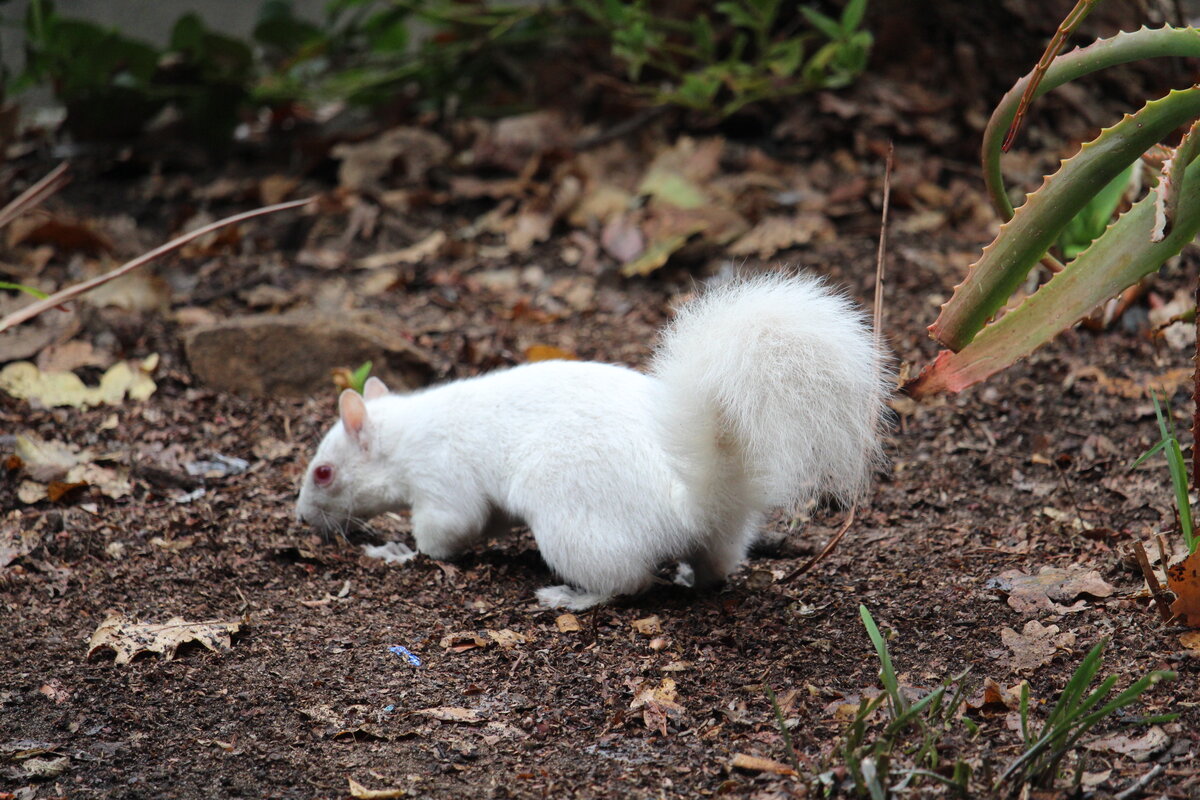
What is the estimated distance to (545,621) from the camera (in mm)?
3055

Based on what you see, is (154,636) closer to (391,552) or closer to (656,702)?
(391,552)

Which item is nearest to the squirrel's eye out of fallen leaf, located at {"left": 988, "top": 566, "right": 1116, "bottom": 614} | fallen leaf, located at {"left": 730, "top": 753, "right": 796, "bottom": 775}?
fallen leaf, located at {"left": 730, "top": 753, "right": 796, "bottom": 775}

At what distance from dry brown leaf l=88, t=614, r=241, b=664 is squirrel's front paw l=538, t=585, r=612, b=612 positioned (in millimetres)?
831

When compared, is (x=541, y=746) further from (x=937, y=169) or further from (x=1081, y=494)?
(x=937, y=169)

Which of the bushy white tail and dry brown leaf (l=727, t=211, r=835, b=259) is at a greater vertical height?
the bushy white tail

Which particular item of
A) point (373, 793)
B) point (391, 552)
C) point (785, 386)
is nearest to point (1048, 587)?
point (785, 386)

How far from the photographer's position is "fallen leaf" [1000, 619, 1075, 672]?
253cm

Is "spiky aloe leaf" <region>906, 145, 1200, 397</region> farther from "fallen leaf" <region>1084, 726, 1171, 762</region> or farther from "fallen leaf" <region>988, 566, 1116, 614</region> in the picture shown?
"fallen leaf" <region>988, 566, 1116, 614</region>

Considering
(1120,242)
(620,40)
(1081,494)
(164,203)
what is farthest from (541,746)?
(164,203)

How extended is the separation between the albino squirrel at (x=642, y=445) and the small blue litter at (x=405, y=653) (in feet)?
1.60

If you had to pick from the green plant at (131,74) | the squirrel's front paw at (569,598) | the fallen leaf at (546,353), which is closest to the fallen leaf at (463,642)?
the squirrel's front paw at (569,598)

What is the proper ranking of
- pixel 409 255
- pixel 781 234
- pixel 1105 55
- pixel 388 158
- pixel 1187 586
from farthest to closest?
pixel 388 158 < pixel 409 255 < pixel 781 234 < pixel 1187 586 < pixel 1105 55

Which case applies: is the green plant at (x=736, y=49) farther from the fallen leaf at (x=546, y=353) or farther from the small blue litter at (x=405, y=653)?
the small blue litter at (x=405, y=653)

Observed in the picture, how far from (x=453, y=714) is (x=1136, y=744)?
1.40 m
